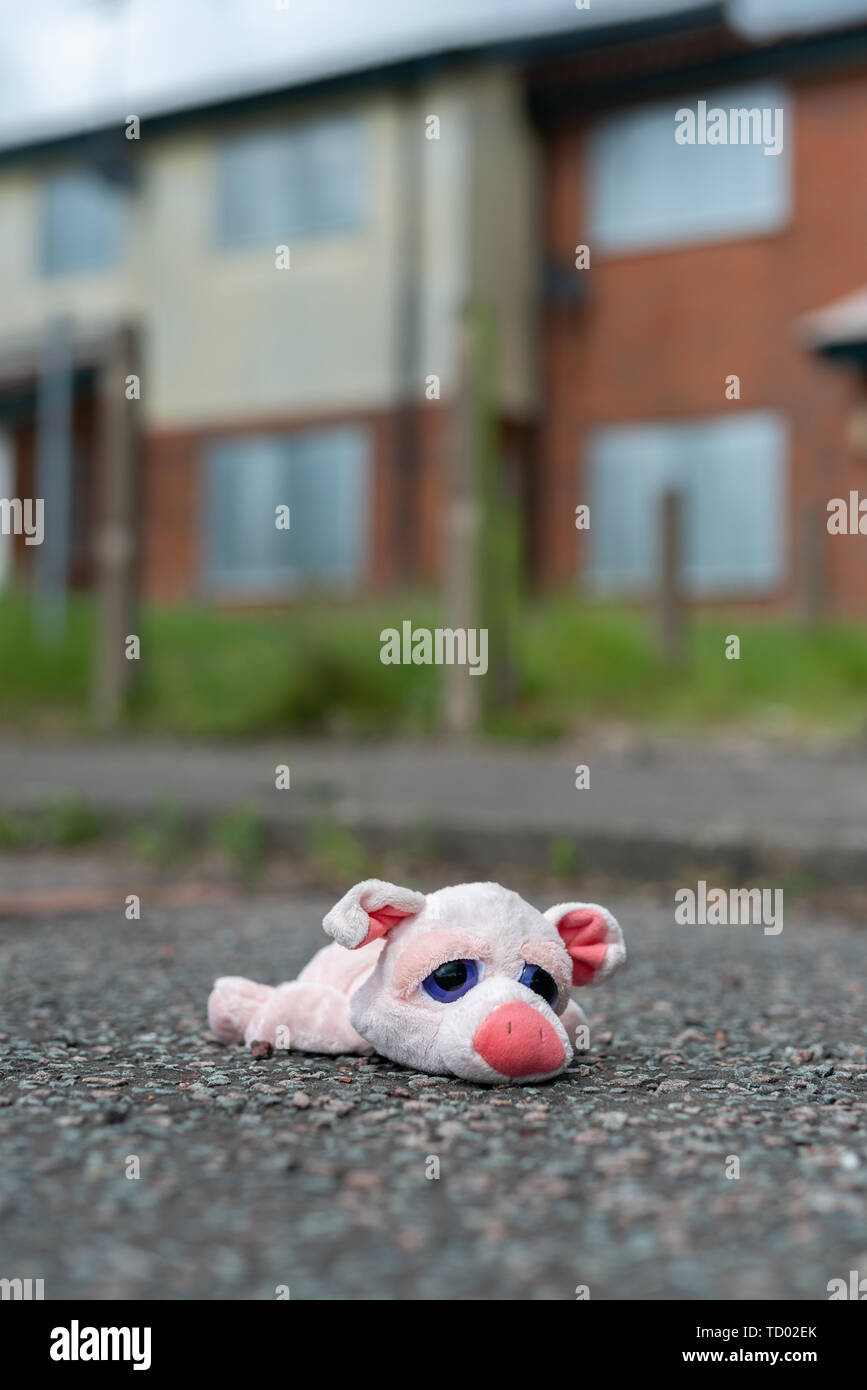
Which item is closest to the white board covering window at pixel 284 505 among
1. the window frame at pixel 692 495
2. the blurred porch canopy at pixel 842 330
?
the window frame at pixel 692 495

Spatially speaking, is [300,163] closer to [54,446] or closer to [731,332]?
[54,446]

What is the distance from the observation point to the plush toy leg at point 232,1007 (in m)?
2.25

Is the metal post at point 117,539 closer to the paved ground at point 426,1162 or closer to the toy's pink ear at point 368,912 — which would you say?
the paved ground at point 426,1162

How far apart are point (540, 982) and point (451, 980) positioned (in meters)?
0.13

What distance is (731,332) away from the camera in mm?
13172

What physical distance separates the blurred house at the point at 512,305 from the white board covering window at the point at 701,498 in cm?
3

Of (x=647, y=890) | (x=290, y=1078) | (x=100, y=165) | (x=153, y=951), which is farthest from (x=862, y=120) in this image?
(x=290, y=1078)

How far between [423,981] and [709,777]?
11.6 ft

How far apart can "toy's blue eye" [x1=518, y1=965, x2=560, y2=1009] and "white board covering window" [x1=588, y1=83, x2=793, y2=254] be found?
11791 millimetres

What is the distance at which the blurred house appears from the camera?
1283 centimetres

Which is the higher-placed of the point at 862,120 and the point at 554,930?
the point at 862,120

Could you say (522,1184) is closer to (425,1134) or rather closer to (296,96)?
(425,1134)

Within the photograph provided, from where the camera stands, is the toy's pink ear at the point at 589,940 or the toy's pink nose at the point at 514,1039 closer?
the toy's pink nose at the point at 514,1039

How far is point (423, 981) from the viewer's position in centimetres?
205
